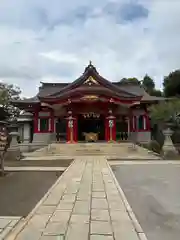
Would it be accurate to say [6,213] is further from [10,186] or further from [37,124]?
[37,124]

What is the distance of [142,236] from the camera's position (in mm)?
3596

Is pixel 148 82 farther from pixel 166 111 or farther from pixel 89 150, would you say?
pixel 89 150

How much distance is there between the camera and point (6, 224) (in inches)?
159

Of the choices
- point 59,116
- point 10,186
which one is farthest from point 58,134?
point 10,186

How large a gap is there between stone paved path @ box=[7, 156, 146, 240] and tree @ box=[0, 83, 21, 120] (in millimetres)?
27101

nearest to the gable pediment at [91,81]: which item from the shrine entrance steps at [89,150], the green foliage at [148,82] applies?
the shrine entrance steps at [89,150]

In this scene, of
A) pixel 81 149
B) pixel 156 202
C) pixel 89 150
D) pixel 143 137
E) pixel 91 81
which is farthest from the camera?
pixel 143 137

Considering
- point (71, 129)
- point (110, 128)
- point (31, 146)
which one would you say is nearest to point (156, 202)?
point (110, 128)

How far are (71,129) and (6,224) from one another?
1967cm

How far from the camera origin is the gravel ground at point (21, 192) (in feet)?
16.6

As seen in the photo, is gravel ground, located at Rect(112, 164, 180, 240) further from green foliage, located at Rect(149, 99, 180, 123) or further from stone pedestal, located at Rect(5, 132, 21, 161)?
green foliage, located at Rect(149, 99, 180, 123)

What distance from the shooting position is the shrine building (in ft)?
77.3

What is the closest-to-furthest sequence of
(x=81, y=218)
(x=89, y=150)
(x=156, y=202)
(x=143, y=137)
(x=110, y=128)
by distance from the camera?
(x=81, y=218) < (x=156, y=202) < (x=89, y=150) < (x=110, y=128) < (x=143, y=137)

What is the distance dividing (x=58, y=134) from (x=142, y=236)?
23.6 meters
